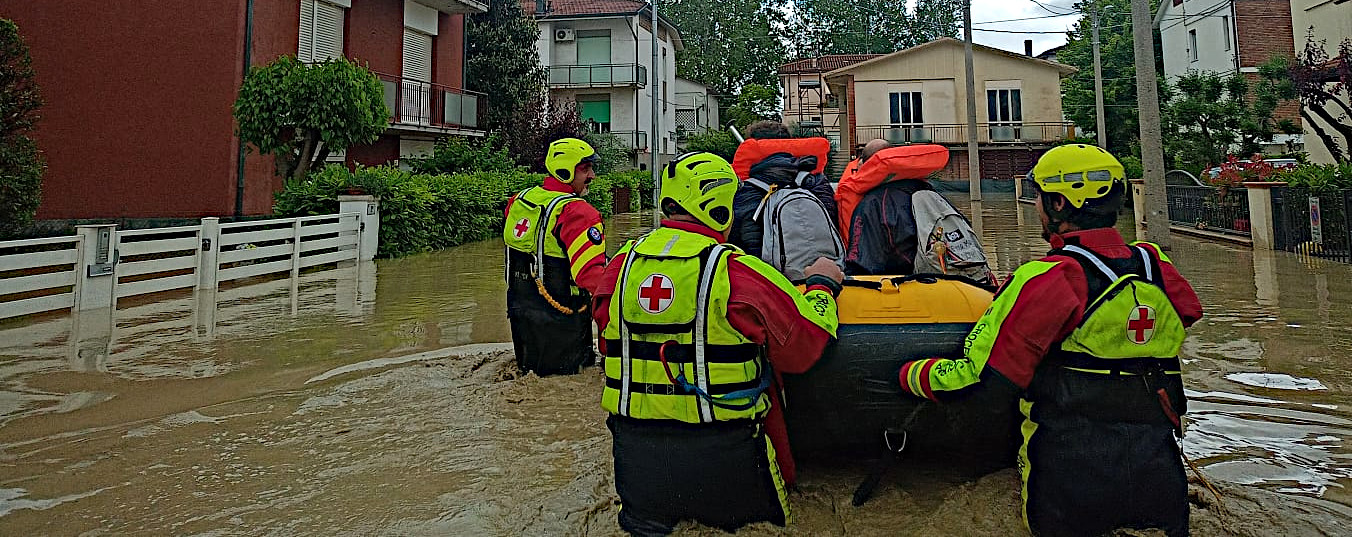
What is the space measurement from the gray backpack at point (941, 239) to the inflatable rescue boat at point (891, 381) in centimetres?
68

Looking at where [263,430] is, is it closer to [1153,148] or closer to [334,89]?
[1153,148]

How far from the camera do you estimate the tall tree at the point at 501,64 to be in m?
30.8

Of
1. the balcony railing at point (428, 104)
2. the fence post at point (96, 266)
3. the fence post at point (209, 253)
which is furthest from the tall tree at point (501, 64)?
the fence post at point (96, 266)

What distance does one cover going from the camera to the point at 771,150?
480 centimetres

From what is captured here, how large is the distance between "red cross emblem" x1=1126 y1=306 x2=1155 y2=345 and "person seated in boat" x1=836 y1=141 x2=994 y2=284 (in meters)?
1.61

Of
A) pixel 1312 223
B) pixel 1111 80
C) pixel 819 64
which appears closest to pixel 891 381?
pixel 1312 223

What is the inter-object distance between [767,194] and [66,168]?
18530mm

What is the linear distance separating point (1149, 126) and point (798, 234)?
7238mm

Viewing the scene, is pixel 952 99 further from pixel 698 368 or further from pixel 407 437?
pixel 698 368

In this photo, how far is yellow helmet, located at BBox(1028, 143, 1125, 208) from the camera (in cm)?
301

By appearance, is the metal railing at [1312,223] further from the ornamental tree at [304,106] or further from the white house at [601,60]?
the white house at [601,60]

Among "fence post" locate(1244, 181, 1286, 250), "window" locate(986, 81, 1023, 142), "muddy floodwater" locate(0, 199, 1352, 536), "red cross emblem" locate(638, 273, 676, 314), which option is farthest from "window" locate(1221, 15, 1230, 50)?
"red cross emblem" locate(638, 273, 676, 314)

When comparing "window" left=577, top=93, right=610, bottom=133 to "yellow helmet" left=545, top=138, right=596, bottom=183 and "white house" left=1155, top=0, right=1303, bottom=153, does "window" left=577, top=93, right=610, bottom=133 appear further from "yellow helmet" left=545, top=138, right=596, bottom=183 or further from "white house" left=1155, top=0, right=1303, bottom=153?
"yellow helmet" left=545, top=138, right=596, bottom=183

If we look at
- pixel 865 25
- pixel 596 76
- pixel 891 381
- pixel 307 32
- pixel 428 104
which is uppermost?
pixel 865 25
